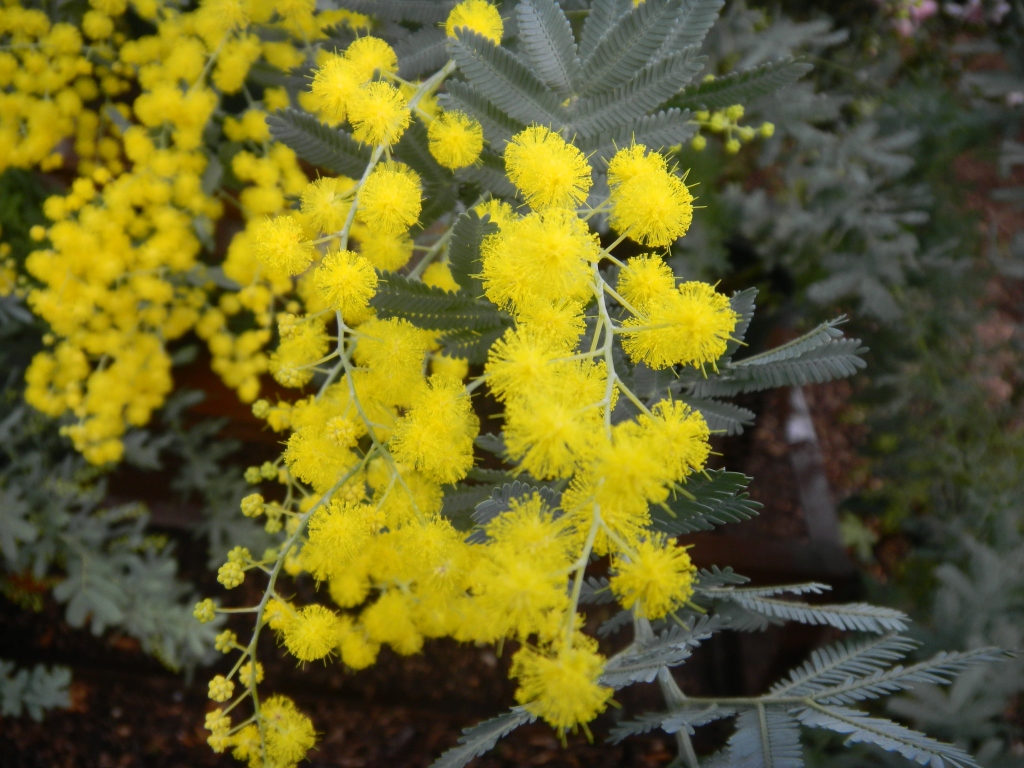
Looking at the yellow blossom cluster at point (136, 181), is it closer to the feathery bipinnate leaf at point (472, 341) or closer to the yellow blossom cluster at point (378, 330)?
the yellow blossom cluster at point (378, 330)

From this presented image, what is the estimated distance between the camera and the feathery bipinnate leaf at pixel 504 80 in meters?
0.66

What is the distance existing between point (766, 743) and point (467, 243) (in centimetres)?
56

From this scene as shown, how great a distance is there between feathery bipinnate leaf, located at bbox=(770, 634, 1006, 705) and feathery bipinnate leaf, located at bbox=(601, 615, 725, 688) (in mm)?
119

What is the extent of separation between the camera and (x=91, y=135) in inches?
44.5

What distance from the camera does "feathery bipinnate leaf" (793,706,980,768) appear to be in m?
0.59

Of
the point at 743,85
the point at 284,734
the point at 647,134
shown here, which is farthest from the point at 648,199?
the point at 284,734

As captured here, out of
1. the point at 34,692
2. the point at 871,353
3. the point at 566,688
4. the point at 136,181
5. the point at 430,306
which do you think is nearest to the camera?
the point at 566,688

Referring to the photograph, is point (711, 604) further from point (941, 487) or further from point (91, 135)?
point (91, 135)

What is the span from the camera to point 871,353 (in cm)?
151

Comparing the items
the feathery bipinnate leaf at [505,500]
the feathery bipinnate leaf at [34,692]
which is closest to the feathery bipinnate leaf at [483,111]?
the feathery bipinnate leaf at [505,500]

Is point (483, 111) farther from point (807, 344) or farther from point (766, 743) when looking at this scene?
point (766, 743)

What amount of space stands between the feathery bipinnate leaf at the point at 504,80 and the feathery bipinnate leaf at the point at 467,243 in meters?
0.13

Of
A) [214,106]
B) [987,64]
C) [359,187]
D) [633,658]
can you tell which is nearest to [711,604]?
[633,658]

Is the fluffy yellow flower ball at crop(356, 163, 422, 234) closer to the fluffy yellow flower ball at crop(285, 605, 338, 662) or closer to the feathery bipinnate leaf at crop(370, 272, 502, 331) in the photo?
the feathery bipinnate leaf at crop(370, 272, 502, 331)
